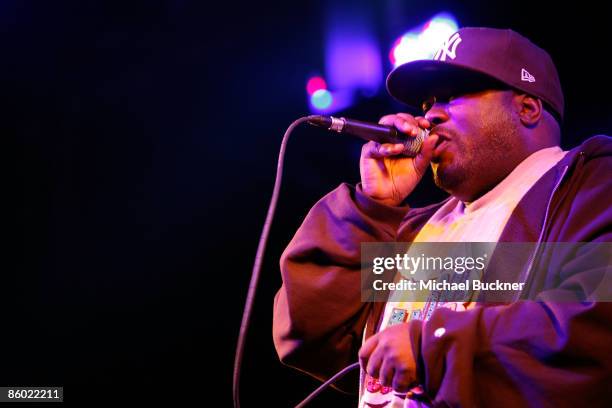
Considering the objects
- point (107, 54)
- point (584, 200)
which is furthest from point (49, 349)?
point (584, 200)

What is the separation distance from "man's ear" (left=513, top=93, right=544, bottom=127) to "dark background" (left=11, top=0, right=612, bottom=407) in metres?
1.06

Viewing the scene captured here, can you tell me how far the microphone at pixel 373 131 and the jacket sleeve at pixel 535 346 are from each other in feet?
1.78

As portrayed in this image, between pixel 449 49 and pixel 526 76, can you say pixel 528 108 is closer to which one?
pixel 526 76

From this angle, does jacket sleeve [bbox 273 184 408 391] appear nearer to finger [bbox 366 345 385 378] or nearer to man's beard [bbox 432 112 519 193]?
man's beard [bbox 432 112 519 193]

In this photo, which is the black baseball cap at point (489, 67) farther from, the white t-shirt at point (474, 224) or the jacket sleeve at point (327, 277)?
the jacket sleeve at point (327, 277)

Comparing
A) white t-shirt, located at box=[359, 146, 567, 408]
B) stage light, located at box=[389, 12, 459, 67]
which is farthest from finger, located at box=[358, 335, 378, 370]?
stage light, located at box=[389, 12, 459, 67]

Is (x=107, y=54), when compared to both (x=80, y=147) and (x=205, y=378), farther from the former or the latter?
(x=205, y=378)

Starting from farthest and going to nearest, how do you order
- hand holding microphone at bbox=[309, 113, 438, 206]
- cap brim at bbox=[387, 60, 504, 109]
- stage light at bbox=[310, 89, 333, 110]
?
stage light at bbox=[310, 89, 333, 110]
cap brim at bbox=[387, 60, 504, 109]
hand holding microphone at bbox=[309, 113, 438, 206]

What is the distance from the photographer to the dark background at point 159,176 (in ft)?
9.23

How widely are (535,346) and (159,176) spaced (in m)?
2.34

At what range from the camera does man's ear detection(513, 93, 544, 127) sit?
5.42ft

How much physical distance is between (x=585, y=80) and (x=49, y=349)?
2598 millimetres

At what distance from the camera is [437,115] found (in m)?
1.68

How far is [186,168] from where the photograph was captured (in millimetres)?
3082
